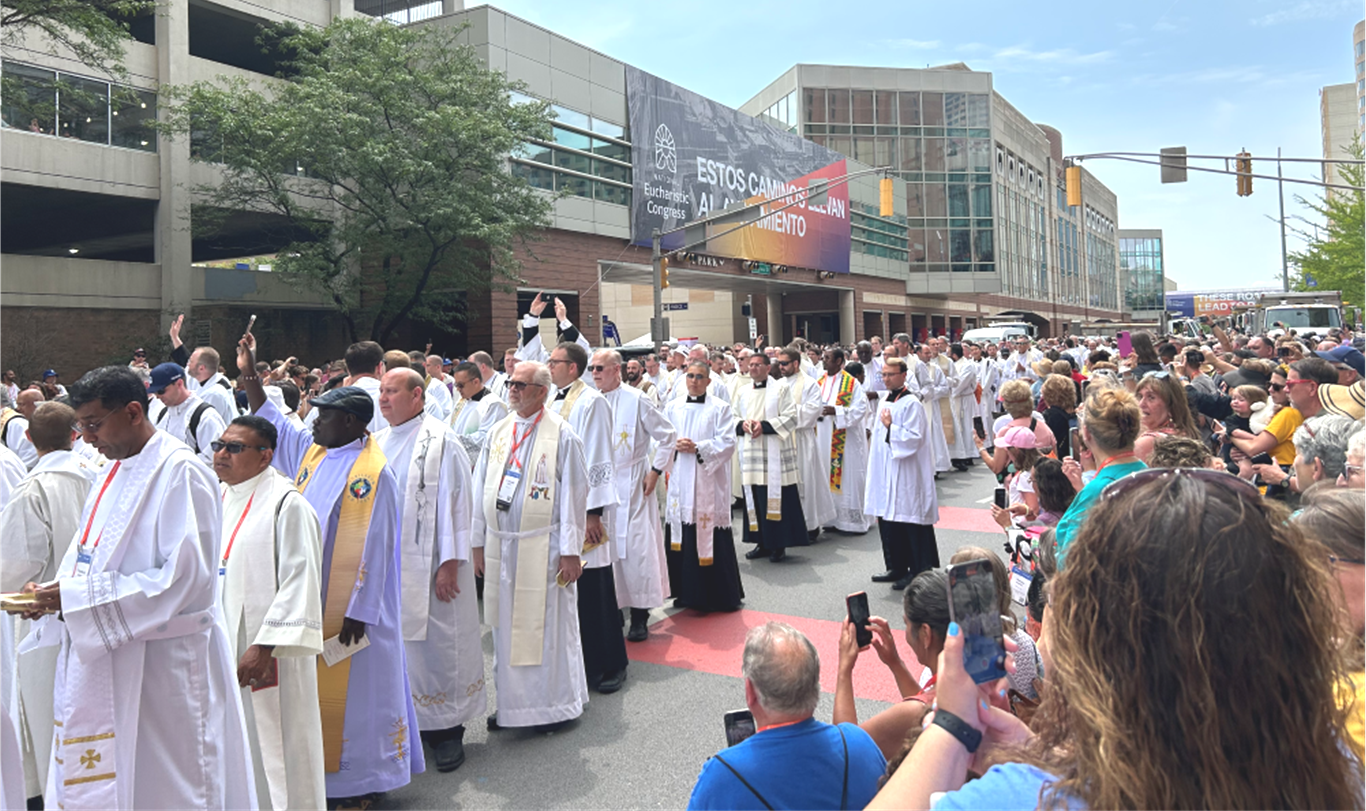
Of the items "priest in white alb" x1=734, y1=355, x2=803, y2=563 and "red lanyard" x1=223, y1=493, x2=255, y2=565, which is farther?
"priest in white alb" x1=734, y1=355, x2=803, y2=563

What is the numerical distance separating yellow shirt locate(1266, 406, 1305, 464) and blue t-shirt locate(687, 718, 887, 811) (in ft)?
18.1

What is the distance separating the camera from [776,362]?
1026cm

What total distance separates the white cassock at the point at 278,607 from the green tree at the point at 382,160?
18102 millimetres

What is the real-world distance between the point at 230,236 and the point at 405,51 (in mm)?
10851

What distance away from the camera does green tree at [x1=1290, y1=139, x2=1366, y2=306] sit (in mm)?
29031

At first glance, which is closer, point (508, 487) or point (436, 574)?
point (436, 574)

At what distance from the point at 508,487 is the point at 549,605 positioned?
2.42 ft

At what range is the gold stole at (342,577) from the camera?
3965 mm

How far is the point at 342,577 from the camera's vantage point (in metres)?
4.04

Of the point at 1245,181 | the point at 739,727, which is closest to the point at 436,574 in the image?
the point at 739,727

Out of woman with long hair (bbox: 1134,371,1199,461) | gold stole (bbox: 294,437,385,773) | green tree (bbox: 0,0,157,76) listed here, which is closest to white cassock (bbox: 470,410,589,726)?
gold stole (bbox: 294,437,385,773)

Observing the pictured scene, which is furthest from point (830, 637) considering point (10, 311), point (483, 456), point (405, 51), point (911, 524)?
point (10, 311)

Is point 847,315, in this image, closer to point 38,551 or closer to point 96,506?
point 38,551

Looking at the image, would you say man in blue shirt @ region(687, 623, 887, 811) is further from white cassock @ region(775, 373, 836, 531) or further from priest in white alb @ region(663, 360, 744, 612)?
white cassock @ region(775, 373, 836, 531)
